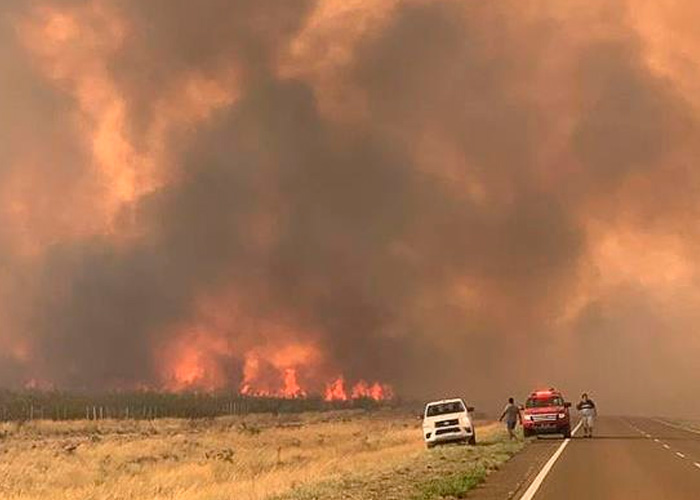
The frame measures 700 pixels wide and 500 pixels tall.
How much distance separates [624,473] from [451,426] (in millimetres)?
13229

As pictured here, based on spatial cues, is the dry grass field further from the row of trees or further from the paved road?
the row of trees

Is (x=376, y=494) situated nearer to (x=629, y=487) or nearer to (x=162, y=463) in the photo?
(x=629, y=487)

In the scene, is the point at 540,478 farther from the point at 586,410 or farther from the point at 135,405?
the point at 135,405

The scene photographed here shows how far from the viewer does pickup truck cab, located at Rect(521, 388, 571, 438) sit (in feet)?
131

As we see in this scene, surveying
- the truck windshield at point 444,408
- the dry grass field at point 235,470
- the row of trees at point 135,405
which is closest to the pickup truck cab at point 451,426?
the truck windshield at point 444,408

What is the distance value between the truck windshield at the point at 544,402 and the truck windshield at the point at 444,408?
705cm

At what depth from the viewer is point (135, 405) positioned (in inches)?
6462

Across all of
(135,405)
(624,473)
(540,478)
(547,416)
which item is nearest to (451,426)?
(547,416)

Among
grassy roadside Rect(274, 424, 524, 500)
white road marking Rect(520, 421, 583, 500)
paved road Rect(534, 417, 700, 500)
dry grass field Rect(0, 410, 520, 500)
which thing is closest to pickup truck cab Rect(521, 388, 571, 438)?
dry grass field Rect(0, 410, 520, 500)

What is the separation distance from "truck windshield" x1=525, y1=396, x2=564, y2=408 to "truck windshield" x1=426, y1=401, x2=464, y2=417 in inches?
278

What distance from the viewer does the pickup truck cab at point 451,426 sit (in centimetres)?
3416

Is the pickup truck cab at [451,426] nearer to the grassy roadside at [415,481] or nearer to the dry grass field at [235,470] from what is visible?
the dry grass field at [235,470]

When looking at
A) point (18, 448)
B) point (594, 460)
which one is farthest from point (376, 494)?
point (18, 448)

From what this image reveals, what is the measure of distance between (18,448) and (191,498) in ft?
91.1
